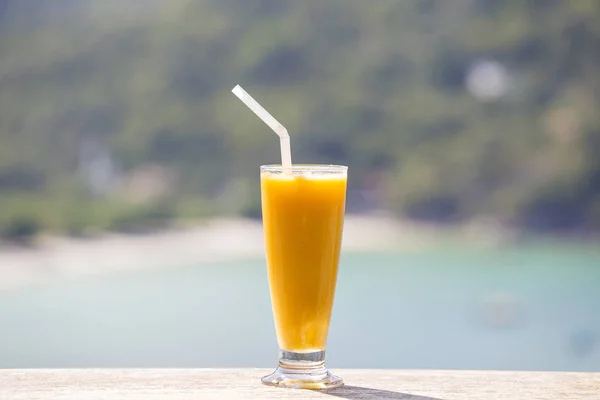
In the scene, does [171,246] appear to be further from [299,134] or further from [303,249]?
[303,249]

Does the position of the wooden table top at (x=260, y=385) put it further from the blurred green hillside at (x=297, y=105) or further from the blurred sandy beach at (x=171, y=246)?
the blurred green hillside at (x=297, y=105)

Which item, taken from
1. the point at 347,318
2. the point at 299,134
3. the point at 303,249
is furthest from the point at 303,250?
the point at 299,134

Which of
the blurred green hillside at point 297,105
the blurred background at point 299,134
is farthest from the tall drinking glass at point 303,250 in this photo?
the blurred green hillside at point 297,105

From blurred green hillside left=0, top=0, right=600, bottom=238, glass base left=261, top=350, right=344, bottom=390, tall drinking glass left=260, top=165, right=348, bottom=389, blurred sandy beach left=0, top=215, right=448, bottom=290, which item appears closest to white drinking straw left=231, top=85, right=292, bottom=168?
tall drinking glass left=260, top=165, right=348, bottom=389

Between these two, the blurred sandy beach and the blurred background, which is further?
the blurred background

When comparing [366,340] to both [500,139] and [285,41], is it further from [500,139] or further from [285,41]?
[285,41]

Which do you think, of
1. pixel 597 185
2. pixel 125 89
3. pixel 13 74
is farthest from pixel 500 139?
pixel 13 74

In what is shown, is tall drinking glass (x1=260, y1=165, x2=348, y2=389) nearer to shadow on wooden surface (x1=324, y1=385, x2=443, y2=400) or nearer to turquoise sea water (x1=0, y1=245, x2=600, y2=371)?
shadow on wooden surface (x1=324, y1=385, x2=443, y2=400)
